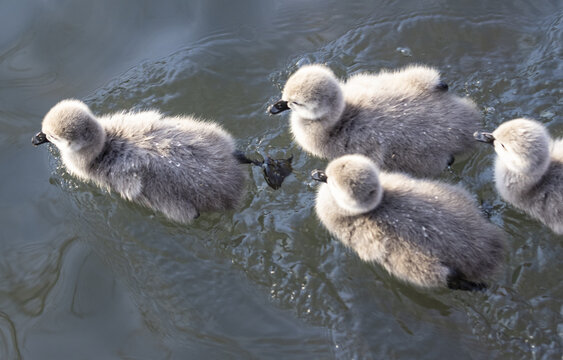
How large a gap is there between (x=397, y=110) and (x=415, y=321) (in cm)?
156

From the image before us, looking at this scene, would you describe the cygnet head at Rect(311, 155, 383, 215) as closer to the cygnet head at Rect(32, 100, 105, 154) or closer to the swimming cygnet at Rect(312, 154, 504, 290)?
the swimming cygnet at Rect(312, 154, 504, 290)

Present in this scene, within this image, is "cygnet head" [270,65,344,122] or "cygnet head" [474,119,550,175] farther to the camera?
"cygnet head" [270,65,344,122]

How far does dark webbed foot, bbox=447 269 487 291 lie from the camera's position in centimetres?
380

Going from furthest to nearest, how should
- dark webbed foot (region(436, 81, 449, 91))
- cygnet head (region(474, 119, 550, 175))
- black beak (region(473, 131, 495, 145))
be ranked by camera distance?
dark webbed foot (region(436, 81, 449, 91)) < black beak (region(473, 131, 495, 145)) < cygnet head (region(474, 119, 550, 175))

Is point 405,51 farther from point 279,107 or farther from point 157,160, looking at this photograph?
point 157,160

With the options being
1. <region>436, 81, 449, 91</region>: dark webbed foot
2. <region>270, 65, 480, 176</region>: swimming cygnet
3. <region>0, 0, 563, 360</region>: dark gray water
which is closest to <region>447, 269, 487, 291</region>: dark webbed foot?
<region>0, 0, 563, 360</region>: dark gray water

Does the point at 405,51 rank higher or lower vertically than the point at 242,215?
higher

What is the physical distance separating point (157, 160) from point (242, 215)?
2.60ft

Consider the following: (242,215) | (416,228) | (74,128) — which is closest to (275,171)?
(242,215)

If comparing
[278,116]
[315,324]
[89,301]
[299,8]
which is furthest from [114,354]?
[299,8]

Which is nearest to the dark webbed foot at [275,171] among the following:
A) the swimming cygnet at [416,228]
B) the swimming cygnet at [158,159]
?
the swimming cygnet at [158,159]

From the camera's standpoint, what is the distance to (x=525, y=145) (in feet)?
13.0

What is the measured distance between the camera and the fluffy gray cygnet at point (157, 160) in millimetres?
4324

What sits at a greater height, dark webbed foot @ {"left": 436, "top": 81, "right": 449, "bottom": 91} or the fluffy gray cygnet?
dark webbed foot @ {"left": 436, "top": 81, "right": 449, "bottom": 91}
